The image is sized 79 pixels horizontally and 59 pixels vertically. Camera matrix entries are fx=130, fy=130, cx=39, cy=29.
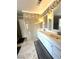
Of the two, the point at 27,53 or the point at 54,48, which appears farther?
the point at 27,53

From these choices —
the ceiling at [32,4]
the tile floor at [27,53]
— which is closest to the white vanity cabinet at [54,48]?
the tile floor at [27,53]

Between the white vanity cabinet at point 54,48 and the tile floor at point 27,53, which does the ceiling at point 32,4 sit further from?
the tile floor at point 27,53

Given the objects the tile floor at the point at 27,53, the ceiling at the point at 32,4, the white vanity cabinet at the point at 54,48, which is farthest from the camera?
the ceiling at the point at 32,4

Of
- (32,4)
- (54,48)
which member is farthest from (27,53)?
(32,4)

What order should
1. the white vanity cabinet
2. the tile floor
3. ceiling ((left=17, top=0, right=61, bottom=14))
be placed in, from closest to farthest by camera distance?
the white vanity cabinet
the tile floor
ceiling ((left=17, top=0, right=61, bottom=14))

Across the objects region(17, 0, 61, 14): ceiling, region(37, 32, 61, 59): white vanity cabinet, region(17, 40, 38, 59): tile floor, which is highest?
region(17, 0, 61, 14): ceiling

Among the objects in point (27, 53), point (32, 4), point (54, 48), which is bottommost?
point (27, 53)

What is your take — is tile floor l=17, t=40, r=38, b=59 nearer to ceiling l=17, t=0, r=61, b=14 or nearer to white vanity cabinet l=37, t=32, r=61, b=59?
white vanity cabinet l=37, t=32, r=61, b=59

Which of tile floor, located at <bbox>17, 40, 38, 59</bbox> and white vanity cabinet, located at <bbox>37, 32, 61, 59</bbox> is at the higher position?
white vanity cabinet, located at <bbox>37, 32, 61, 59</bbox>

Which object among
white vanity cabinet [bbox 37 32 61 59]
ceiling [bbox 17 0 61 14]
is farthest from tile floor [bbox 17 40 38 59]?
ceiling [bbox 17 0 61 14]

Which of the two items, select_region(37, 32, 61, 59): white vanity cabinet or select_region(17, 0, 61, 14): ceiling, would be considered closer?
select_region(37, 32, 61, 59): white vanity cabinet

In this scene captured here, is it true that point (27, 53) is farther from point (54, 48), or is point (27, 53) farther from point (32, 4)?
point (32, 4)
